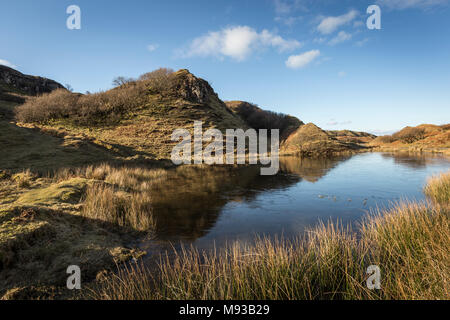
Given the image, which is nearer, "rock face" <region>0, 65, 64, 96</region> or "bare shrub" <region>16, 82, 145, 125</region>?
"bare shrub" <region>16, 82, 145, 125</region>

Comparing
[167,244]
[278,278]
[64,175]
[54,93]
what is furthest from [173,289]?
[54,93]

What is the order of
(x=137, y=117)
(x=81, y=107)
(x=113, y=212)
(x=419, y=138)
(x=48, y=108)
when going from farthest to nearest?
1. (x=419, y=138)
2. (x=137, y=117)
3. (x=81, y=107)
4. (x=48, y=108)
5. (x=113, y=212)

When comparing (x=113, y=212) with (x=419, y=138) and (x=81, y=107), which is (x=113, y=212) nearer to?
(x=81, y=107)

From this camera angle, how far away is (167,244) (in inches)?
315

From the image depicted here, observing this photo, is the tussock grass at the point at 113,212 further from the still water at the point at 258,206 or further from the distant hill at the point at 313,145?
the distant hill at the point at 313,145

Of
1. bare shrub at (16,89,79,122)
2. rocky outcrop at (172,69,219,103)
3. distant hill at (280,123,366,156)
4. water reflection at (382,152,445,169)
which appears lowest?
water reflection at (382,152,445,169)

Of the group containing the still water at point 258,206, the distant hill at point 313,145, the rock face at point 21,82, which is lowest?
the still water at point 258,206

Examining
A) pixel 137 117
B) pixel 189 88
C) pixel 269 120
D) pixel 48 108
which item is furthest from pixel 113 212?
pixel 269 120

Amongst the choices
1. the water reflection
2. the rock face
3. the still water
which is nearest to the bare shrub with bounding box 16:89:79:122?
the still water

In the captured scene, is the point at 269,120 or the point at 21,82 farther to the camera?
the point at 21,82

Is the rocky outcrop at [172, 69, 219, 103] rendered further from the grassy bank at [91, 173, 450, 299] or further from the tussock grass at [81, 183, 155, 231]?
the grassy bank at [91, 173, 450, 299]

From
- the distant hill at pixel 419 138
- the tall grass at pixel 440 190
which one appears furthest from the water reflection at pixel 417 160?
the distant hill at pixel 419 138

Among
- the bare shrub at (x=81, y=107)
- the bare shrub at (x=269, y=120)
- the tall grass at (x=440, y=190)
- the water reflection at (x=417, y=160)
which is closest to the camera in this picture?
the tall grass at (x=440, y=190)
